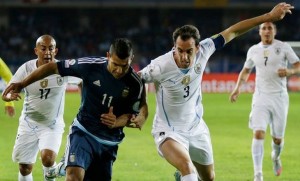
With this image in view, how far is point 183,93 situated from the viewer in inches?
326

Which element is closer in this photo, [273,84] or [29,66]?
[29,66]

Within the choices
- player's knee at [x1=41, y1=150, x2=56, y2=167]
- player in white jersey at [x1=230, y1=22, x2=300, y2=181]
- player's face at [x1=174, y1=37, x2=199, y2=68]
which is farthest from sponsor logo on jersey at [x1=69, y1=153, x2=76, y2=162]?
player in white jersey at [x1=230, y1=22, x2=300, y2=181]

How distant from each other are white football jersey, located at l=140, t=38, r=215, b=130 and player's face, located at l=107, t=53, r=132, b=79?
2.25 ft

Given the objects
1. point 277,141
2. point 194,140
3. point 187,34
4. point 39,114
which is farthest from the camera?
point 277,141

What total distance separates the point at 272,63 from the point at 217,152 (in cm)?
365

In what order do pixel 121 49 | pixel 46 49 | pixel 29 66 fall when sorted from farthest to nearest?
1. pixel 29 66
2. pixel 46 49
3. pixel 121 49

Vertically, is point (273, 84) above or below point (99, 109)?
below

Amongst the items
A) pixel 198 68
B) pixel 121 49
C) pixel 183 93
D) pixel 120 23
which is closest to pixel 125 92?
pixel 121 49

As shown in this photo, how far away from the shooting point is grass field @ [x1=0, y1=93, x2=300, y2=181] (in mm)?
11883

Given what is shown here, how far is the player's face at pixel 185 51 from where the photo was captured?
7.91m

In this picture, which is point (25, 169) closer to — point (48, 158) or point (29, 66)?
point (48, 158)

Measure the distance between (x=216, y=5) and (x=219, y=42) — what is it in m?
32.7

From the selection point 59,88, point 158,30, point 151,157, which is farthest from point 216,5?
point 59,88

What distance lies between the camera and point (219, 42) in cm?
866
